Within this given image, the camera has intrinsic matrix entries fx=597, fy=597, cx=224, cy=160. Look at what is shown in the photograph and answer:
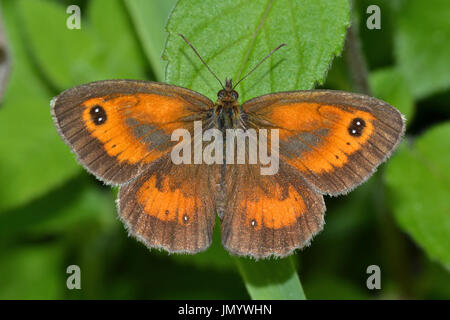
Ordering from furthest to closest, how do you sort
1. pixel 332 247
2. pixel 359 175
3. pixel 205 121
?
1. pixel 332 247
2. pixel 205 121
3. pixel 359 175

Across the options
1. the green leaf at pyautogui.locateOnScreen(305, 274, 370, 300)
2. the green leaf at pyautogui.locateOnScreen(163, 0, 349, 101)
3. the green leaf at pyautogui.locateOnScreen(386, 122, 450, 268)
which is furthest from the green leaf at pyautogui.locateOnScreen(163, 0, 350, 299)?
the green leaf at pyautogui.locateOnScreen(305, 274, 370, 300)

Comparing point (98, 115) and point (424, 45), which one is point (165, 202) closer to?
point (98, 115)

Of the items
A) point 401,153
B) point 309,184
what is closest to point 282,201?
point 309,184

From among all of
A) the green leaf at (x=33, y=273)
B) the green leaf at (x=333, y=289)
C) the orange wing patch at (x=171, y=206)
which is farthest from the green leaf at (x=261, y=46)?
the green leaf at (x=33, y=273)

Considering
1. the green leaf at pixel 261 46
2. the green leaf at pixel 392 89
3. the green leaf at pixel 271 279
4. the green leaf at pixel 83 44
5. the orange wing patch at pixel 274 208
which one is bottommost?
the green leaf at pixel 271 279

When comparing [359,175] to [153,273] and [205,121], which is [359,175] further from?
[153,273]

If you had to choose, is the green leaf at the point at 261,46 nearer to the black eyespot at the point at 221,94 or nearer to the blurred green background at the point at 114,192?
the black eyespot at the point at 221,94
